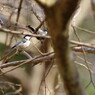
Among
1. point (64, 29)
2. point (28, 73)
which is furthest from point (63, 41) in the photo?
point (28, 73)

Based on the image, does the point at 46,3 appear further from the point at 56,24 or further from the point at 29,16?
the point at 29,16

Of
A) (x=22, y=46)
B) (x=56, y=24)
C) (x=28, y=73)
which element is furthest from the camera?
(x=28, y=73)

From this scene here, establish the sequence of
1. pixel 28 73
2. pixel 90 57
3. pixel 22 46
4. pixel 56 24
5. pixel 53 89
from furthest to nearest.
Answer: pixel 90 57, pixel 28 73, pixel 53 89, pixel 22 46, pixel 56 24

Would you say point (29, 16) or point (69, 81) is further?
point (29, 16)

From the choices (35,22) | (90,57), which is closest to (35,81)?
(35,22)

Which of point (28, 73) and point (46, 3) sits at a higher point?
point (46, 3)

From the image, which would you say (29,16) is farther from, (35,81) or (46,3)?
(46,3)

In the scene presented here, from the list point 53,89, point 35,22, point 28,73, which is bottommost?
point 53,89
